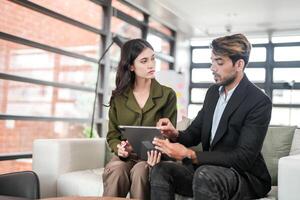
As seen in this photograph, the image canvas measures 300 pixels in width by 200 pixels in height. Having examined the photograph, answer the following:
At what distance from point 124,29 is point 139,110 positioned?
3828 mm

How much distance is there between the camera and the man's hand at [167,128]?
1.94 meters

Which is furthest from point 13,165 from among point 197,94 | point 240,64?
point 197,94

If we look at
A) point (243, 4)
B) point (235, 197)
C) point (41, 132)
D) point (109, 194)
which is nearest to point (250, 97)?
point (235, 197)

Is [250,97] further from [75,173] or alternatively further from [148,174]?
[75,173]

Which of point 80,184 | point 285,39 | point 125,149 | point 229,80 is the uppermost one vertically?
point 285,39

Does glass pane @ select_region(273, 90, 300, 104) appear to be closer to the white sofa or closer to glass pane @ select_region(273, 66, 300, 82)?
glass pane @ select_region(273, 66, 300, 82)

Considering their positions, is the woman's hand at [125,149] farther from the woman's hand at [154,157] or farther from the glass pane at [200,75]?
the glass pane at [200,75]

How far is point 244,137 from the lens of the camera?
5.51 ft

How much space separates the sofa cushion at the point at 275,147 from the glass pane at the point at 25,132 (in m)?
2.63

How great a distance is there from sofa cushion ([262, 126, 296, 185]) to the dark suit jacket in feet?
1.32

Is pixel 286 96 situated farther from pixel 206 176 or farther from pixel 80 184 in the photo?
pixel 206 176

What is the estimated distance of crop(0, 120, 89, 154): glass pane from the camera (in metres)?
3.69

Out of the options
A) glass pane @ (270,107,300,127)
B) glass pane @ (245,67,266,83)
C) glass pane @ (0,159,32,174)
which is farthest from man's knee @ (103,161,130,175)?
glass pane @ (245,67,266,83)

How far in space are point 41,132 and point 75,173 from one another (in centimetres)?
189
